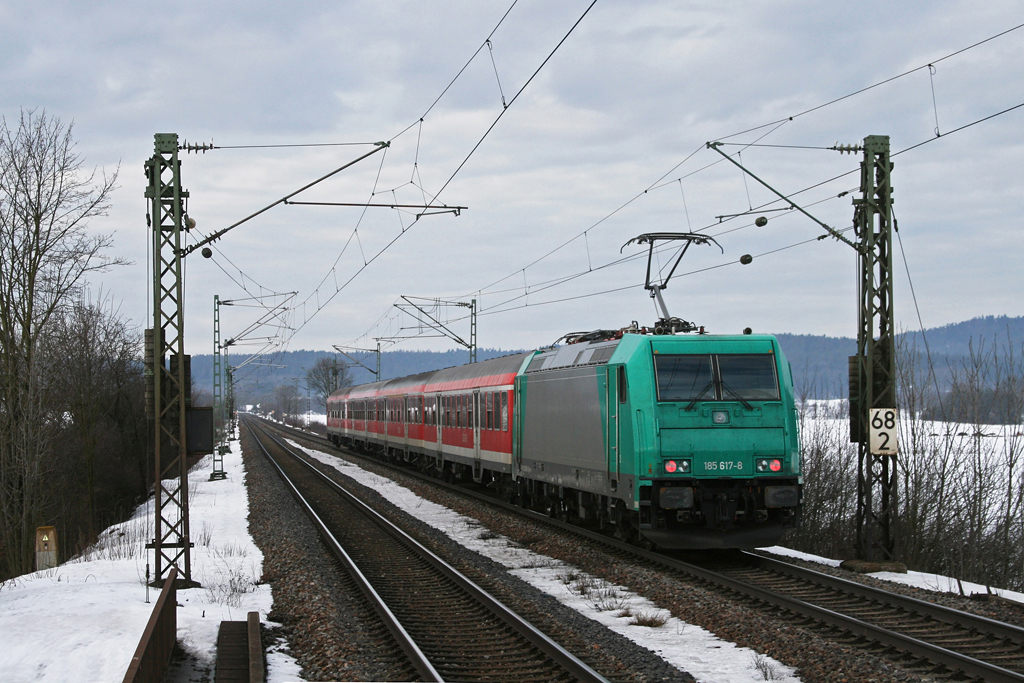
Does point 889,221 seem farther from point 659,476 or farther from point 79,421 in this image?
point 79,421

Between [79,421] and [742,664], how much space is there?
3137 cm

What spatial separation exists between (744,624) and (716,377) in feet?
15.1

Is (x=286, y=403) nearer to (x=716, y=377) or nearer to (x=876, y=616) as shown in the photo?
(x=716, y=377)

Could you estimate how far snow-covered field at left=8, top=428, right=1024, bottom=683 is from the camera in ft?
26.1

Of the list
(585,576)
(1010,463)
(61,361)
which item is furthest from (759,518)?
(61,361)

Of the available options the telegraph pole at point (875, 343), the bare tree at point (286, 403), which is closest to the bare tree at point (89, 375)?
the telegraph pole at point (875, 343)

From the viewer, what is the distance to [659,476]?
1270 cm

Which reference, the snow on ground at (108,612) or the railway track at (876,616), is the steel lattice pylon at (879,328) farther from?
the snow on ground at (108,612)

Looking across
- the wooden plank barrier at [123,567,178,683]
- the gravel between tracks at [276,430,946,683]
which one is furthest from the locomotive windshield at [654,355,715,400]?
the wooden plank barrier at [123,567,178,683]

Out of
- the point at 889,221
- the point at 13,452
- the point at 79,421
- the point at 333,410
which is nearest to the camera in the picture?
the point at 889,221

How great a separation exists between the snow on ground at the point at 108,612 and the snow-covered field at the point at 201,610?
0.04ft

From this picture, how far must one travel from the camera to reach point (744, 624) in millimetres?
9289

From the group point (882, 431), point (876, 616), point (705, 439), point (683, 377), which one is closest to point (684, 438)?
point (705, 439)

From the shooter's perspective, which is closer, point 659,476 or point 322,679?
point 322,679
